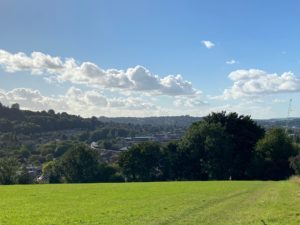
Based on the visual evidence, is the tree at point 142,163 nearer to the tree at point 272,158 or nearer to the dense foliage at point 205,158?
the dense foliage at point 205,158

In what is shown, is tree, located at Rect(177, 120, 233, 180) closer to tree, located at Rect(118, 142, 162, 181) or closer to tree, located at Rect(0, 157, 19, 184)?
tree, located at Rect(118, 142, 162, 181)

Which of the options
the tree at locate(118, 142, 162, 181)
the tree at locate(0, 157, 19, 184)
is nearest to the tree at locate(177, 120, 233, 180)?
the tree at locate(118, 142, 162, 181)

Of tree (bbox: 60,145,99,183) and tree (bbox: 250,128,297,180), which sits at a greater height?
tree (bbox: 250,128,297,180)

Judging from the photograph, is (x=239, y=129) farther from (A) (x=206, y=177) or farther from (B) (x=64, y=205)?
(B) (x=64, y=205)

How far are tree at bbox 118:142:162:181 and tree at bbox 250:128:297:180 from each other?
22.3 m

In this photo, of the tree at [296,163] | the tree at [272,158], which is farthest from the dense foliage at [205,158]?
the tree at [296,163]

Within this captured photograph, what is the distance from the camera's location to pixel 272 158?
296ft

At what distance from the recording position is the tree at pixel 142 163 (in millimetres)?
102750

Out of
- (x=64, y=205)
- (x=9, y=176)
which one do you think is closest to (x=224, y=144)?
(x=9, y=176)

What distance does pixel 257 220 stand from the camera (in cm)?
2336

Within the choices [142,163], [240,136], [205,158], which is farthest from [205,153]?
[142,163]

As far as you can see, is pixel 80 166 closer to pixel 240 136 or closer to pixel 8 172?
pixel 8 172

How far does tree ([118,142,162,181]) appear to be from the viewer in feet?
337

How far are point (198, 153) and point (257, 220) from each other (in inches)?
2911
